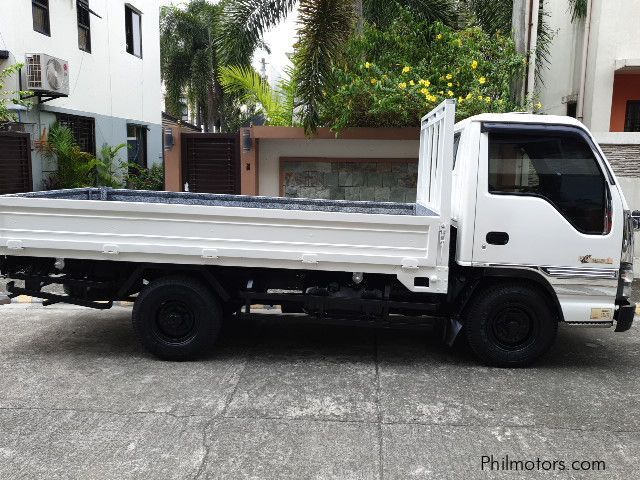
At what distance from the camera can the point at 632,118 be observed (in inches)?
566

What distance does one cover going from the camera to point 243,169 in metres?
10.1

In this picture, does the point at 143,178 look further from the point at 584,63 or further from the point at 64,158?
the point at 584,63

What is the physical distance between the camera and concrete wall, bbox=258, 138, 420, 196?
32.2 feet

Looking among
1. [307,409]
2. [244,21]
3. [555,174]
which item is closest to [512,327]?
[555,174]

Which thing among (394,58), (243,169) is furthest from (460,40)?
(243,169)

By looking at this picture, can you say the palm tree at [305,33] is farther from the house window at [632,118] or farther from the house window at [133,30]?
the house window at [133,30]

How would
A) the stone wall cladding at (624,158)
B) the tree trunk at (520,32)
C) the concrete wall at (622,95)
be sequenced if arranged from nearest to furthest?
the stone wall cladding at (624,158) < the tree trunk at (520,32) < the concrete wall at (622,95)

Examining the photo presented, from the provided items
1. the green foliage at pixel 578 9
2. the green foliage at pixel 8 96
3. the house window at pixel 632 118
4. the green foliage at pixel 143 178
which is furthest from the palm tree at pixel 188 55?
the house window at pixel 632 118

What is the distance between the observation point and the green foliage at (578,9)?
12.9 metres

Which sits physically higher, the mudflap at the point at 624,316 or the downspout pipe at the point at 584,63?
the downspout pipe at the point at 584,63

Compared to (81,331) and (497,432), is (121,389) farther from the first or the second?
(497,432)

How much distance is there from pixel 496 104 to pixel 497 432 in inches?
217

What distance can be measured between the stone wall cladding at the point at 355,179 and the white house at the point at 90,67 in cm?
561

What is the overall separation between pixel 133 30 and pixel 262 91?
8.83 m
